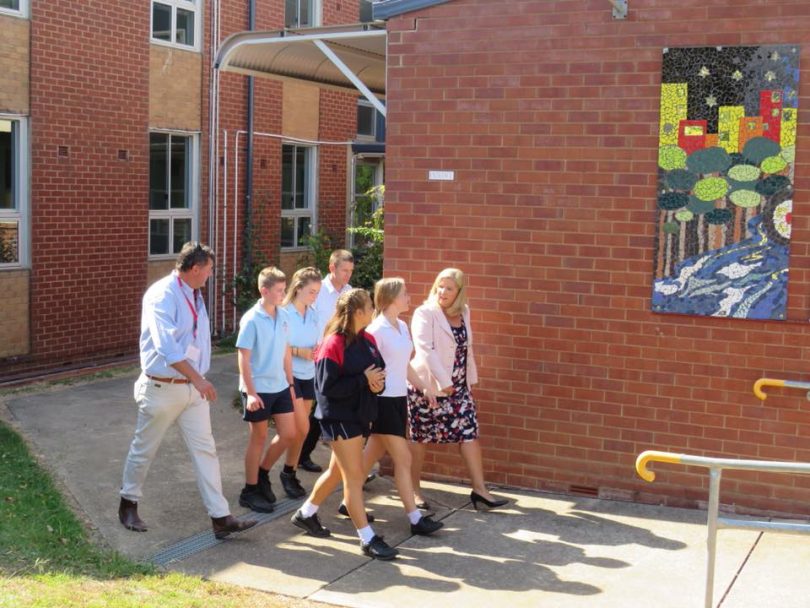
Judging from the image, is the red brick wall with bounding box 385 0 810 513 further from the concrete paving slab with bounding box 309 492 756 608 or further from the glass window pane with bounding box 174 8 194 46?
the glass window pane with bounding box 174 8 194 46

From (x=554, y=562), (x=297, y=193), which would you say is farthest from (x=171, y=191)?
(x=554, y=562)

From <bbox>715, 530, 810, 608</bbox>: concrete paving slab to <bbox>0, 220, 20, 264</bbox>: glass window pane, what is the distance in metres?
8.62

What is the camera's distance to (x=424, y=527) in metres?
7.20

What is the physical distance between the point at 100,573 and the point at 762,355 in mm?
4603

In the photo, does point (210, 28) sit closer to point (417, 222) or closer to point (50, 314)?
point (50, 314)

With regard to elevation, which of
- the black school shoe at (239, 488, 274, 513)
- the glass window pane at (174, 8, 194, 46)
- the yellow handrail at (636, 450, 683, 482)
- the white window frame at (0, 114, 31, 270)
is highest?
the glass window pane at (174, 8, 194, 46)

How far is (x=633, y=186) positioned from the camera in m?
7.85

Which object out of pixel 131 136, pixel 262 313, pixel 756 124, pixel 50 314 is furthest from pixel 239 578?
pixel 131 136

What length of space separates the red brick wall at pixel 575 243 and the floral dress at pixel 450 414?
58 centimetres

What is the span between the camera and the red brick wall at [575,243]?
7.62 meters

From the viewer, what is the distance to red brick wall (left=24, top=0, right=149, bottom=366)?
12586mm

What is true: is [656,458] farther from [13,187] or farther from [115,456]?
[13,187]

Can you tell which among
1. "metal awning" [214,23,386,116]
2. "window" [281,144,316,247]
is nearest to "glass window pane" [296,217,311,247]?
"window" [281,144,316,247]

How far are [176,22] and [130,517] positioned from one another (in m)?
9.20
